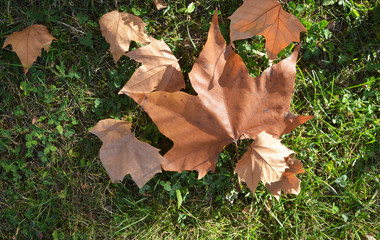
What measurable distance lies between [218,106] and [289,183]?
0.71 meters

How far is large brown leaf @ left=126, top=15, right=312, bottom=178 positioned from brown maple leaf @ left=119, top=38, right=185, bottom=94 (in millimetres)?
114

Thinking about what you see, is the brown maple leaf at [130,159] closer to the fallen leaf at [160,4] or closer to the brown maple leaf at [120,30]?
the brown maple leaf at [120,30]

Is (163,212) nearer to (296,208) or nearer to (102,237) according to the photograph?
(102,237)

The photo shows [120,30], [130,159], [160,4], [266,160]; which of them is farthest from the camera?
[160,4]

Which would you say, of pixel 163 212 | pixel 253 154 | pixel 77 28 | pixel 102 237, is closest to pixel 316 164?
pixel 253 154

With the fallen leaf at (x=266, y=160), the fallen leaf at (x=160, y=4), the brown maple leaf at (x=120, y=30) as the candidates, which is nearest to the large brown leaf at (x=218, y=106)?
the fallen leaf at (x=266, y=160)

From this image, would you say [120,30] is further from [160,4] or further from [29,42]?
[29,42]

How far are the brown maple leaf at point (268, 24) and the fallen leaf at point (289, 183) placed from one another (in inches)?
26.9

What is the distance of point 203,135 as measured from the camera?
6.03 ft

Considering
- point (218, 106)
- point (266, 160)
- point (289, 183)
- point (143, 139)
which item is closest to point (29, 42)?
point (143, 139)

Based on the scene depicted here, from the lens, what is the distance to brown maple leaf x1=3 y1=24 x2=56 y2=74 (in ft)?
6.62

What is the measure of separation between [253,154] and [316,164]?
2.11ft

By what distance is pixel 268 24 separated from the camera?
6.36 ft

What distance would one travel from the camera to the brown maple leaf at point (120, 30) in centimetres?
200
